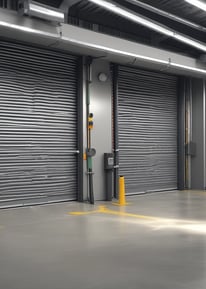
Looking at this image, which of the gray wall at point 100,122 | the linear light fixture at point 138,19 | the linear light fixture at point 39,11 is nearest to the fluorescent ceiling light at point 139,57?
the linear light fixture at point 39,11

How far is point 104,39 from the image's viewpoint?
874cm

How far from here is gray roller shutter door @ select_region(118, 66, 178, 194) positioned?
36.9 ft

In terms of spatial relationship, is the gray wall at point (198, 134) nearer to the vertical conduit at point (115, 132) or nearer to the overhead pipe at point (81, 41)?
the overhead pipe at point (81, 41)

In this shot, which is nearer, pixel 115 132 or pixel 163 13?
pixel 163 13

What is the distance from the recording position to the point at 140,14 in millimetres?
9047

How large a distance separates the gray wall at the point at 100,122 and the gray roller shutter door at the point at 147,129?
67cm

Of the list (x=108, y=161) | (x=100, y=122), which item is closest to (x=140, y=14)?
(x=100, y=122)

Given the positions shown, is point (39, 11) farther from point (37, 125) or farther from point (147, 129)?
point (147, 129)

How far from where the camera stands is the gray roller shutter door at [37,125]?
8720 millimetres

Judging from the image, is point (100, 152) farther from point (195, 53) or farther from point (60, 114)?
point (195, 53)

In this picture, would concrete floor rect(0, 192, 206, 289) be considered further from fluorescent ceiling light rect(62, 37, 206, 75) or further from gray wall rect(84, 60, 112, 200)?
fluorescent ceiling light rect(62, 37, 206, 75)

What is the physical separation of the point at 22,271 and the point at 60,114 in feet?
19.2

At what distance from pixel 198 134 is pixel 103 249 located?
8605mm

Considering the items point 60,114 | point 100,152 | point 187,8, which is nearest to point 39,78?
point 60,114
